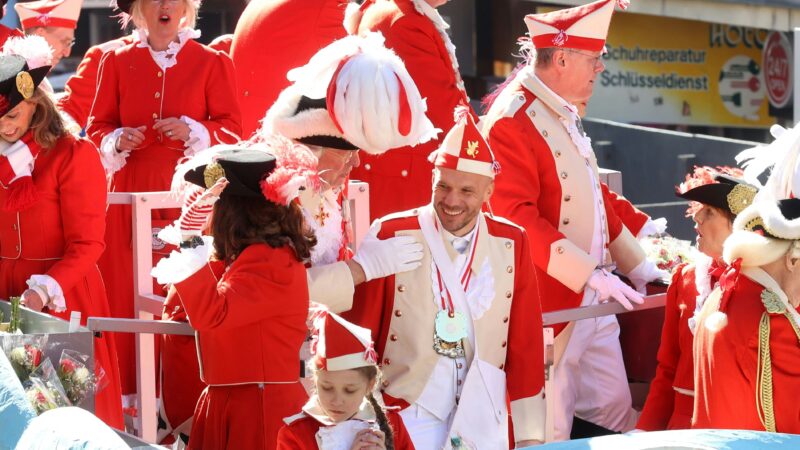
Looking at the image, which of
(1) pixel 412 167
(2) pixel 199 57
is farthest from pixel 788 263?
(2) pixel 199 57

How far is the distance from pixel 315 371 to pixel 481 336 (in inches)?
32.7

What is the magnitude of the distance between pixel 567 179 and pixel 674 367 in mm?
993

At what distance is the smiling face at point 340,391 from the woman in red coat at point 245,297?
0.39m

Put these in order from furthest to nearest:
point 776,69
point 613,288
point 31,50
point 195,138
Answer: point 776,69 → point 195,138 → point 613,288 → point 31,50

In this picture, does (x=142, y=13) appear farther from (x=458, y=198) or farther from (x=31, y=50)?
(x=458, y=198)

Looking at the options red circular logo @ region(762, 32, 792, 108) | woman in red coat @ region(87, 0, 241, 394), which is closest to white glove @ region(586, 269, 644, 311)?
woman in red coat @ region(87, 0, 241, 394)

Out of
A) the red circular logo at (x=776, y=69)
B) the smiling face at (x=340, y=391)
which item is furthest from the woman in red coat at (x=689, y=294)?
the red circular logo at (x=776, y=69)

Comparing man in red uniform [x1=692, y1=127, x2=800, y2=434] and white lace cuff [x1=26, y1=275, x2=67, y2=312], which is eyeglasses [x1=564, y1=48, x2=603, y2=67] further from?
white lace cuff [x1=26, y1=275, x2=67, y2=312]

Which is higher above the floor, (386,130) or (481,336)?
(386,130)

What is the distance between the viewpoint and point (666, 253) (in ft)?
20.4

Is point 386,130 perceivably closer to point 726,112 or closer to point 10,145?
point 10,145

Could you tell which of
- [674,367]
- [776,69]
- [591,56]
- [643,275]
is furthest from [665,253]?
[776,69]

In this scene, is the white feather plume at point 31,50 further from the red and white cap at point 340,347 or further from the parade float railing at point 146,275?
the red and white cap at point 340,347

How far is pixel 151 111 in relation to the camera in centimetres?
630
